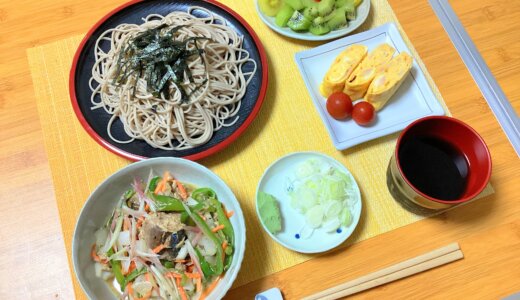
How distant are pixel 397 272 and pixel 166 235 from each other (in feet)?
2.05

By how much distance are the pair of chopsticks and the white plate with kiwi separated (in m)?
0.76

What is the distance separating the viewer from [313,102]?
1.37m

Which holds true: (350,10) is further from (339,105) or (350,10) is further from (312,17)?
(339,105)

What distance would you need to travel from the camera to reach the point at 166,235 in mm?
1082

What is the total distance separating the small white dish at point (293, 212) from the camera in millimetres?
1170

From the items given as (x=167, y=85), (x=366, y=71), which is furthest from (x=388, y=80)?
(x=167, y=85)

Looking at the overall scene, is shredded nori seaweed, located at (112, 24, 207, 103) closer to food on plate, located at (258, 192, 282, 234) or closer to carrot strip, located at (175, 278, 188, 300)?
food on plate, located at (258, 192, 282, 234)

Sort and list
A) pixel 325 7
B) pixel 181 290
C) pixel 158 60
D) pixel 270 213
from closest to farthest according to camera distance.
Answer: pixel 181 290 → pixel 270 213 → pixel 158 60 → pixel 325 7

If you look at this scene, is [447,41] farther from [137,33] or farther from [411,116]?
[137,33]

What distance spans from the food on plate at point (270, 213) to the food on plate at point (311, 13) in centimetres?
61

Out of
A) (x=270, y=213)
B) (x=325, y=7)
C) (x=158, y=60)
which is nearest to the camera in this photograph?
(x=270, y=213)

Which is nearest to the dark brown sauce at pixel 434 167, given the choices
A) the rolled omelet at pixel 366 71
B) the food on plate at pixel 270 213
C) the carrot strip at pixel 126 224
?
the rolled omelet at pixel 366 71

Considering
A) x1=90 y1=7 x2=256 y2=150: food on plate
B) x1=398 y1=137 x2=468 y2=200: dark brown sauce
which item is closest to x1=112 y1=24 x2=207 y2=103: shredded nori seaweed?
x1=90 y1=7 x2=256 y2=150: food on plate

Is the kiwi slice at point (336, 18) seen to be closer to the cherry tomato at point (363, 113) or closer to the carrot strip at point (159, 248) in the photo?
the cherry tomato at point (363, 113)
